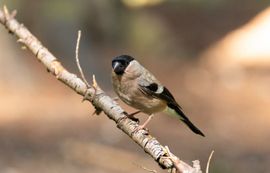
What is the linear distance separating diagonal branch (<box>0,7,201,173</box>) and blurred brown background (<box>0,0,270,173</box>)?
2213 mm

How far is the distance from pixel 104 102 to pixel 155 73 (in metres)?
12.4

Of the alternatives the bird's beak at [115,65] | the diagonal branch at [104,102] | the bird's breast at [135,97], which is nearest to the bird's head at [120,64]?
the bird's beak at [115,65]

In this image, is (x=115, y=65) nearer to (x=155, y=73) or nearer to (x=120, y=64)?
(x=120, y=64)

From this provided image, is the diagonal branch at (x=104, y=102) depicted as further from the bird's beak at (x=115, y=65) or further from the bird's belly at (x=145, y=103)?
the bird's belly at (x=145, y=103)

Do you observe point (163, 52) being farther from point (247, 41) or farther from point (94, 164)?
point (94, 164)

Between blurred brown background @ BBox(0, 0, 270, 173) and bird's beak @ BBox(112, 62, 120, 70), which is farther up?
blurred brown background @ BBox(0, 0, 270, 173)

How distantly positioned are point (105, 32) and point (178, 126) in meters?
7.79

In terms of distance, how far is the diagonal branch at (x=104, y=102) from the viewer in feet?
9.54

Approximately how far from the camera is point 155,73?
15906 millimetres

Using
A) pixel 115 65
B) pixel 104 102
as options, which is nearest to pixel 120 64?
pixel 115 65

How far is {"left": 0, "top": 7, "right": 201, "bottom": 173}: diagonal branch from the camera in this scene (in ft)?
9.54

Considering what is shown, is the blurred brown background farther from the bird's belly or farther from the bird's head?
the bird's head

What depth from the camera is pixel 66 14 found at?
15062 mm

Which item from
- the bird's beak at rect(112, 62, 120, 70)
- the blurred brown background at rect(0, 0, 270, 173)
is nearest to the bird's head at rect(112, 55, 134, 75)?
the bird's beak at rect(112, 62, 120, 70)
